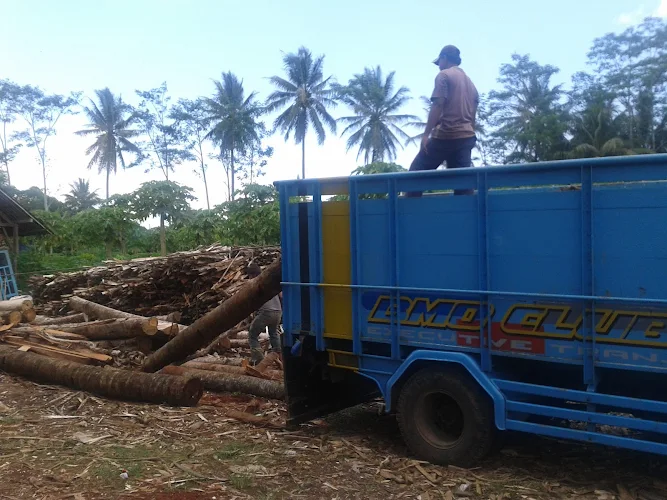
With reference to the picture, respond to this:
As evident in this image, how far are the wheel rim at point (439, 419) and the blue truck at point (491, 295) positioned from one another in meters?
0.01

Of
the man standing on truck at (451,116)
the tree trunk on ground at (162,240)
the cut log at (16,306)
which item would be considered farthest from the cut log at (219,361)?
the tree trunk on ground at (162,240)

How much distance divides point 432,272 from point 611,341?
5.10ft

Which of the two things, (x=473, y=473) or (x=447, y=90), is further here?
(x=447, y=90)

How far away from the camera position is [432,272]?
18.5ft

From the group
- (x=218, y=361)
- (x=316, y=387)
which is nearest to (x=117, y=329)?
(x=218, y=361)

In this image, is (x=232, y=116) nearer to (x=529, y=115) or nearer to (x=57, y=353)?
(x=529, y=115)

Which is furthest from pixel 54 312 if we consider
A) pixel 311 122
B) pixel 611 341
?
pixel 311 122

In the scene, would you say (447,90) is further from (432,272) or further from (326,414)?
(326,414)

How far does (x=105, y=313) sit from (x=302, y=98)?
38.1m

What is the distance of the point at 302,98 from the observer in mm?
49062

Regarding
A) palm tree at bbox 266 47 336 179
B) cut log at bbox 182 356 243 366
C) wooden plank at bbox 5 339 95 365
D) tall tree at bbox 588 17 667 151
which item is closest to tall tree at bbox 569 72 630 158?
tall tree at bbox 588 17 667 151

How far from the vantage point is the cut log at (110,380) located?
8.07 m

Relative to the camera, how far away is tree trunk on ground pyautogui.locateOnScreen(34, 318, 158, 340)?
1089 cm

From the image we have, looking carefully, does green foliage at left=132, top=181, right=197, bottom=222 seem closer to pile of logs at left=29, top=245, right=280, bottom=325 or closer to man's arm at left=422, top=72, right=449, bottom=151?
pile of logs at left=29, top=245, right=280, bottom=325
